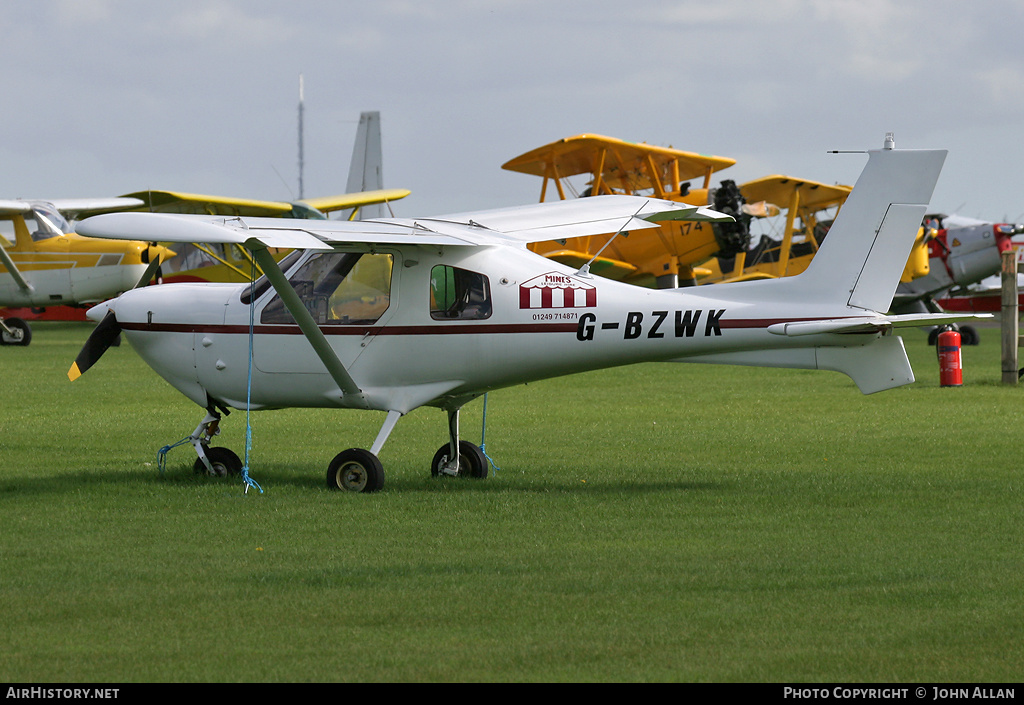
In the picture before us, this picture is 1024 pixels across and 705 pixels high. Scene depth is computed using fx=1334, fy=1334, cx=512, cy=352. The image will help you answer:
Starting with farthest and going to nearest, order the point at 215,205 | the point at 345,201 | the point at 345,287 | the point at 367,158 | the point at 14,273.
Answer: the point at 367,158
the point at 345,201
the point at 215,205
the point at 14,273
the point at 345,287

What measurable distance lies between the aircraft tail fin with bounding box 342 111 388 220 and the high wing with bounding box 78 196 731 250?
113 feet

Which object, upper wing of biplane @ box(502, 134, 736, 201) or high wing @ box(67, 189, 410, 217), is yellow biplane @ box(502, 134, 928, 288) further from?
high wing @ box(67, 189, 410, 217)

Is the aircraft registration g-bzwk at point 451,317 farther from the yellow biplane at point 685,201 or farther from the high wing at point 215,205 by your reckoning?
the high wing at point 215,205

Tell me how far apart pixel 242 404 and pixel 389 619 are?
472cm

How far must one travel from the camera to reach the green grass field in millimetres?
5301

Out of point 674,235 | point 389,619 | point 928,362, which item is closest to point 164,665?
point 389,619

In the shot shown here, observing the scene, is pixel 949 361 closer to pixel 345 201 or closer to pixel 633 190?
pixel 633 190

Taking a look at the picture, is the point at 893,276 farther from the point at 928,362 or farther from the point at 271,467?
the point at 928,362

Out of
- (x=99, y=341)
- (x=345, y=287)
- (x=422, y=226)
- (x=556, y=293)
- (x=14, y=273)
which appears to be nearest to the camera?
(x=556, y=293)

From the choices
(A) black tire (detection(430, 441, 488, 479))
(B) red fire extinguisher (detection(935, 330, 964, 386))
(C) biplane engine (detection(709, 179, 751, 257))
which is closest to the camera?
(A) black tire (detection(430, 441, 488, 479))

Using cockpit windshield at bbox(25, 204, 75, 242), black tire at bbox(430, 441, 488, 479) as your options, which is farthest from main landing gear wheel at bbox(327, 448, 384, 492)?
cockpit windshield at bbox(25, 204, 75, 242)

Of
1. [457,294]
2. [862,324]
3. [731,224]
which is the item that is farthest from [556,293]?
[731,224]

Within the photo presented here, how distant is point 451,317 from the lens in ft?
32.0

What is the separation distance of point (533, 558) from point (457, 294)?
3.04 m
